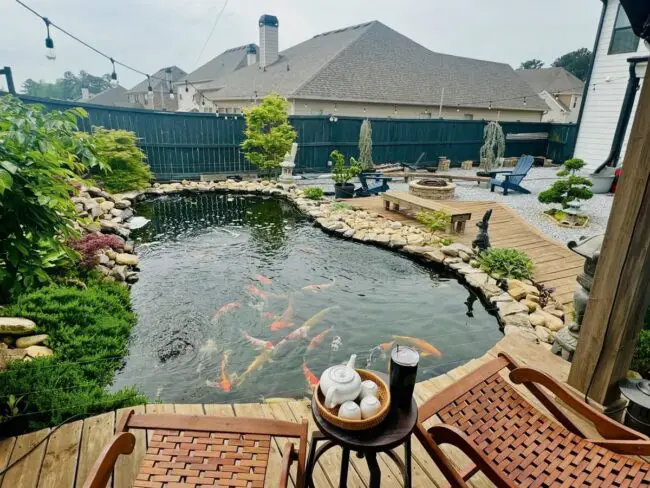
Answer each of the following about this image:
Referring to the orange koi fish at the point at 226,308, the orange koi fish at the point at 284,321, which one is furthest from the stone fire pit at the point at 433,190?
the orange koi fish at the point at 226,308

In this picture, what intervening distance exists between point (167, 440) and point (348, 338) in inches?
99.6

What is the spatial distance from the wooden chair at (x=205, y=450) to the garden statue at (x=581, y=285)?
2289 millimetres

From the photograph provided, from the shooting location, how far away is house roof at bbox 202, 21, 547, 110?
15.0 meters

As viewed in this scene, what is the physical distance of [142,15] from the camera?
11.1 metres

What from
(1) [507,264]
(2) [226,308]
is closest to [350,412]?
(2) [226,308]

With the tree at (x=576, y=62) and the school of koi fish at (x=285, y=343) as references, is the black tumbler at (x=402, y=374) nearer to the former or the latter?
the school of koi fish at (x=285, y=343)

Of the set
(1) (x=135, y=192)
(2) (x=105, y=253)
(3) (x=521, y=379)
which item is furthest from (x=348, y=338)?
(1) (x=135, y=192)

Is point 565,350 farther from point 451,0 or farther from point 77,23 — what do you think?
point 451,0

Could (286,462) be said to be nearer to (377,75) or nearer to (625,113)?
(625,113)

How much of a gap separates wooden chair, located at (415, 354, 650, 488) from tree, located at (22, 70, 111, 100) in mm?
65662

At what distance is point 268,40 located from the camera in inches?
725

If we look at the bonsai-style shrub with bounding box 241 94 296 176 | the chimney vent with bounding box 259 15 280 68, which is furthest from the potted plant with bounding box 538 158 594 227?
the chimney vent with bounding box 259 15 280 68

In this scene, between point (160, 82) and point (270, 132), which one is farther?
point (160, 82)

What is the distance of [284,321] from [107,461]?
2894 millimetres
